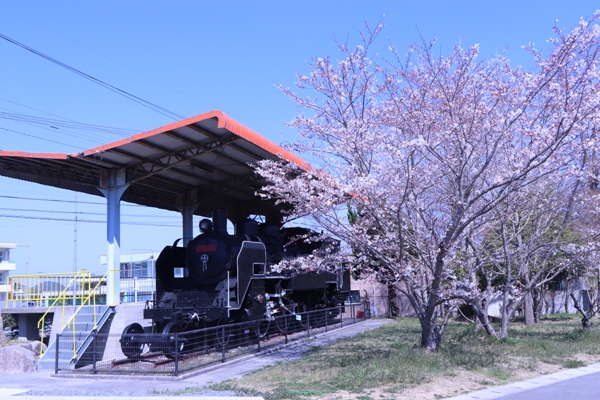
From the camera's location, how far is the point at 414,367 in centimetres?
1187

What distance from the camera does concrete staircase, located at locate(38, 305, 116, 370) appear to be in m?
14.6

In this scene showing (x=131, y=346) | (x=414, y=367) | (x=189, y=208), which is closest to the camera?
(x=414, y=367)

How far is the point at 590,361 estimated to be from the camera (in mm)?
14328

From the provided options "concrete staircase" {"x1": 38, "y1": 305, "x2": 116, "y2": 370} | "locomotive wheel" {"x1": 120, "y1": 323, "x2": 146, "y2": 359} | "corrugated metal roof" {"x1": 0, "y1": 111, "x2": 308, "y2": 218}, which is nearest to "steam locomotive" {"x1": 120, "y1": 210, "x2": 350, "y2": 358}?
"locomotive wheel" {"x1": 120, "y1": 323, "x2": 146, "y2": 359}

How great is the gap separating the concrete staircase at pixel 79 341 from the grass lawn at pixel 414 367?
4428 mm

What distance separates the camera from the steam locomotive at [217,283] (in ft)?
51.7

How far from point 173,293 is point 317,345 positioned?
14.0 feet

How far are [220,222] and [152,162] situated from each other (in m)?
2.59

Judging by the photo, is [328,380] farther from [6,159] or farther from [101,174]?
[6,159]

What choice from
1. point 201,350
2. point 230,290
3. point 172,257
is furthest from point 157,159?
point 201,350

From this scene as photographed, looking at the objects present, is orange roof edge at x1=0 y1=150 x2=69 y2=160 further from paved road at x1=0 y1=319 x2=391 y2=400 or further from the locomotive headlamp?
paved road at x1=0 y1=319 x2=391 y2=400

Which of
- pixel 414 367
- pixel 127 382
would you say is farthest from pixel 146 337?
pixel 414 367

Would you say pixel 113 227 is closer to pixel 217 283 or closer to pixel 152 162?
pixel 152 162

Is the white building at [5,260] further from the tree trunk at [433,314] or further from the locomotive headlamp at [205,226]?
the tree trunk at [433,314]
